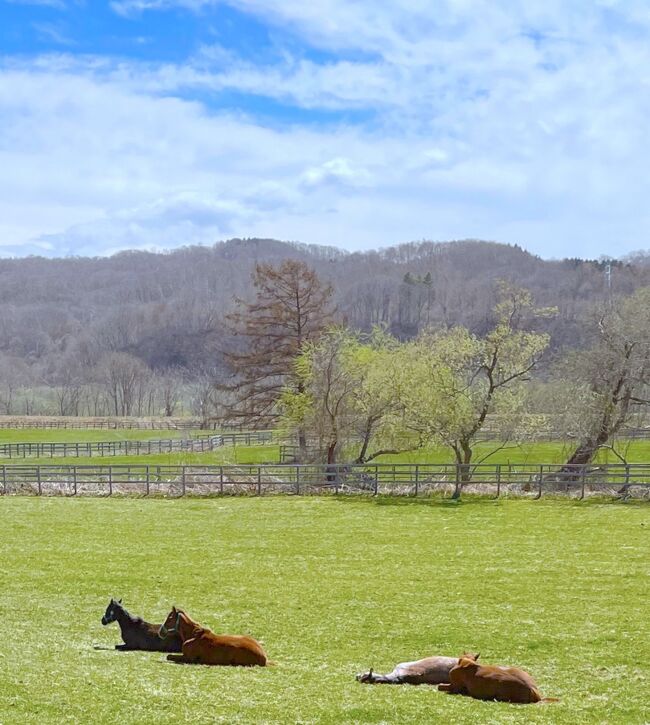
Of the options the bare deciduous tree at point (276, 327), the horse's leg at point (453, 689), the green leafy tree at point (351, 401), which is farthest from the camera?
the bare deciduous tree at point (276, 327)

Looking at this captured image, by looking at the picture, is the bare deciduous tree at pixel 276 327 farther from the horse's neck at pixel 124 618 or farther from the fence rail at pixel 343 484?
the horse's neck at pixel 124 618

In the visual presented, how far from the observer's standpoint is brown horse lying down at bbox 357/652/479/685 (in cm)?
854

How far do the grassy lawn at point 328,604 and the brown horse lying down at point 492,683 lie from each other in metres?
0.25

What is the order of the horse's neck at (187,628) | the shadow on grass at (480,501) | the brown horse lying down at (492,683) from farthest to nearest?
the shadow on grass at (480,501)
the horse's neck at (187,628)
the brown horse lying down at (492,683)

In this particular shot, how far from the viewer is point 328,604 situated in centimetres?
1306

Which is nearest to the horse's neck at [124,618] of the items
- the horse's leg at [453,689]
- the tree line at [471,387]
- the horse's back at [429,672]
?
the horse's back at [429,672]

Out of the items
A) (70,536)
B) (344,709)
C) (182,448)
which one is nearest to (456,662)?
Answer: (344,709)

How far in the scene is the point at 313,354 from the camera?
1388 inches

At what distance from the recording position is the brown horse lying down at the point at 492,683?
309 inches

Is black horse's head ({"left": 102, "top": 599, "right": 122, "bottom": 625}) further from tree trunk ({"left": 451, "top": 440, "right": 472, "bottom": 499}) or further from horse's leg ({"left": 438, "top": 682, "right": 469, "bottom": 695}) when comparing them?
tree trunk ({"left": 451, "top": 440, "right": 472, "bottom": 499})

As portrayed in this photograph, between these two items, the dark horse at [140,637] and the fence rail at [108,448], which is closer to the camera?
the dark horse at [140,637]

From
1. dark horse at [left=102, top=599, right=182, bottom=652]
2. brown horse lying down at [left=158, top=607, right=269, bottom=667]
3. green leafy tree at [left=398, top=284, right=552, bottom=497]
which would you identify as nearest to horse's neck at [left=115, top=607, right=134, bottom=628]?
dark horse at [left=102, top=599, right=182, bottom=652]

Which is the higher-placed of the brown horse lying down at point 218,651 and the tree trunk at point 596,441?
the tree trunk at point 596,441

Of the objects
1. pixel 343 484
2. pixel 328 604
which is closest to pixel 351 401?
pixel 343 484
